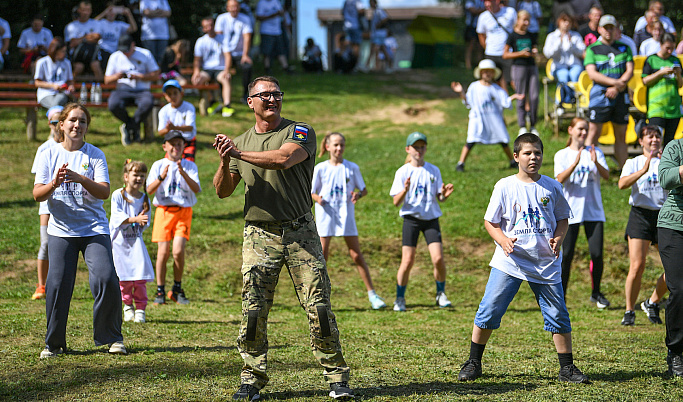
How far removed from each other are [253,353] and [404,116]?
49.1 ft

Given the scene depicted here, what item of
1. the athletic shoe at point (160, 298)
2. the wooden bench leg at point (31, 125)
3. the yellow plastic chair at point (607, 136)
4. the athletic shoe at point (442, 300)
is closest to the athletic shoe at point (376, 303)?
the athletic shoe at point (442, 300)

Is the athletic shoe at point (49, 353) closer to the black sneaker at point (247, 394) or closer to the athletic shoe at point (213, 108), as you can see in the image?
the black sneaker at point (247, 394)

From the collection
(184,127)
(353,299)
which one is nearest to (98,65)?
(184,127)

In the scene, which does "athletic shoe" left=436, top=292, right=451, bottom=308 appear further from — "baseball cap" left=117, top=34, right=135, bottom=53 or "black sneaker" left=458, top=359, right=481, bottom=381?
"baseball cap" left=117, top=34, right=135, bottom=53

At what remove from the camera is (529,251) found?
5824mm

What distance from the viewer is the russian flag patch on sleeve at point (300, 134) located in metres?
5.27

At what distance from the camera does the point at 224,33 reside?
1866 centimetres

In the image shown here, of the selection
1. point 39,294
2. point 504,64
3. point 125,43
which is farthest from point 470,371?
point 125,43

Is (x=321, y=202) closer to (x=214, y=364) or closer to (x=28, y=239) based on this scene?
(x=214, y=364)

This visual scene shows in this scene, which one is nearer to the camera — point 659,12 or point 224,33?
point 659,12

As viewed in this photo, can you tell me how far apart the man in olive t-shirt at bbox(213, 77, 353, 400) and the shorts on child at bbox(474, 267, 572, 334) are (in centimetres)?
129

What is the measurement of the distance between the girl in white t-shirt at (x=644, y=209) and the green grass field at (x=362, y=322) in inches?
11.0

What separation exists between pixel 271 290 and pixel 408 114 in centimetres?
1500

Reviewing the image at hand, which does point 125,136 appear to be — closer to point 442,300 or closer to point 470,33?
point 442,300
